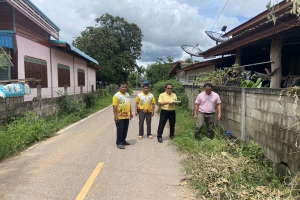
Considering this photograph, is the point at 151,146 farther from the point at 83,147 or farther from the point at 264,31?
the point at 264,31

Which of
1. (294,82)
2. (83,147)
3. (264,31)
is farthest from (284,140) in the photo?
(294,82)

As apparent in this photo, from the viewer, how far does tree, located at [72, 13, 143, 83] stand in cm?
3253

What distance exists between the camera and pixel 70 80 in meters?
18.2

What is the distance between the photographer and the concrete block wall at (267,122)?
3615 mm

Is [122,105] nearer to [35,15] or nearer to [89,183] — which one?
[89,183]

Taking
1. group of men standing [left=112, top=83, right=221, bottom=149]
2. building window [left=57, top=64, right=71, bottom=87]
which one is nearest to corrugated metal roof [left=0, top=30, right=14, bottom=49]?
building window [left=57, top=64, right=71, bottom=87]

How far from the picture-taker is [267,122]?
14.3 ft

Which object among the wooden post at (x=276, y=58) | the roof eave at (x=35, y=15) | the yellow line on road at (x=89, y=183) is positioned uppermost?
the roof eave at (x=35, y=15)

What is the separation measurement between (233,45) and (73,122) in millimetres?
7418

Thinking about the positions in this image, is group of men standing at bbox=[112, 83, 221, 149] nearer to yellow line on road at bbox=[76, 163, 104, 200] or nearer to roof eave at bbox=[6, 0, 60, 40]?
yellow line on road at bbox=[76, 163, 104, 200]

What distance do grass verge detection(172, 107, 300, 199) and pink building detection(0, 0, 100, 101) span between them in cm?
843

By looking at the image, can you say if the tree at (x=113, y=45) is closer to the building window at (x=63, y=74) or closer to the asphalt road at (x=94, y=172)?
the building window at (x=63, y=74)

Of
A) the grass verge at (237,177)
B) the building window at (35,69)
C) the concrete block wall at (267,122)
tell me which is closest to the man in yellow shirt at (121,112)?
the grass verge at (237,177)

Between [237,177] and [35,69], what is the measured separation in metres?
10.9
